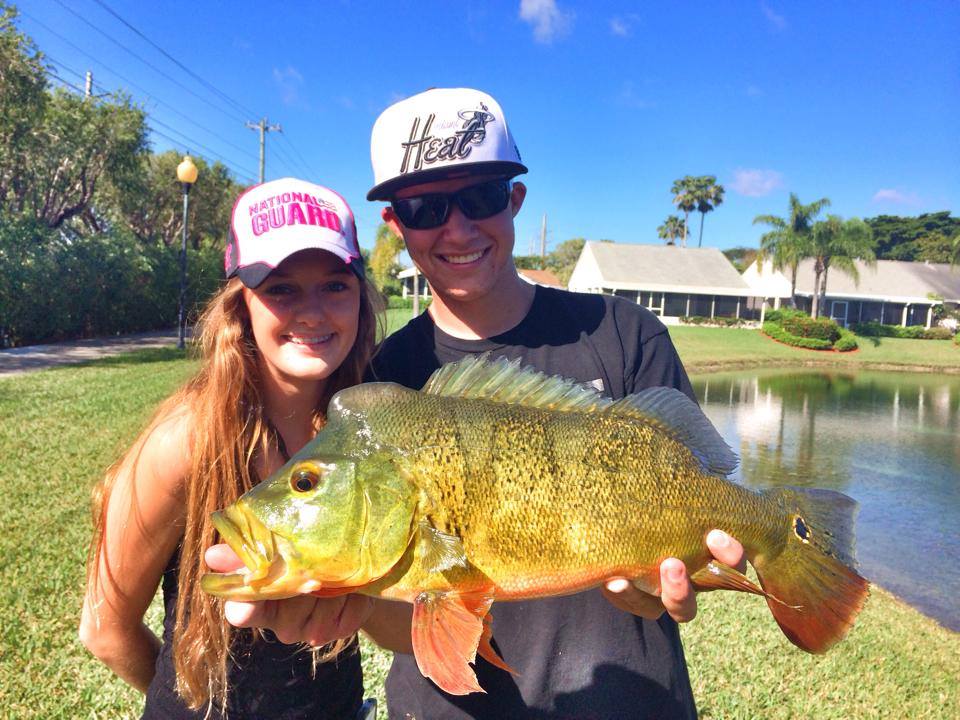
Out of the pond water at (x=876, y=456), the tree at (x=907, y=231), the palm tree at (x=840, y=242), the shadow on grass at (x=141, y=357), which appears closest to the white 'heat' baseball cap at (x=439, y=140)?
the pond water at (x=876, y=456)

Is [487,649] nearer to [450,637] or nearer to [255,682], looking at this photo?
[450,637]

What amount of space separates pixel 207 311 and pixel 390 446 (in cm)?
127

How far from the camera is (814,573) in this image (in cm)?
198

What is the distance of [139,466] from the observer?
Answer: 6.73 ft

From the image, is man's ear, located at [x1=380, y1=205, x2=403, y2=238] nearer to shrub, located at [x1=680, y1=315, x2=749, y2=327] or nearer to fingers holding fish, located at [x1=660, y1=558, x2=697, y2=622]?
fingers holding fish, located at [x1=660, y1=558, x2=697, y2=622]

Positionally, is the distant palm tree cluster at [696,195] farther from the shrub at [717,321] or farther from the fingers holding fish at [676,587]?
the fingers holding fish at [676,587]

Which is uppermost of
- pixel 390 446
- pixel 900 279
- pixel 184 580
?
pixel 900 279

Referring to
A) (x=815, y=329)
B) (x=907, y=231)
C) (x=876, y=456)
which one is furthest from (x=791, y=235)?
(x=907, y=231)

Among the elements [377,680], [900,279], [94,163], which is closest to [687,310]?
[900,279]

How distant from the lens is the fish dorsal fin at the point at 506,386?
1.86 metres

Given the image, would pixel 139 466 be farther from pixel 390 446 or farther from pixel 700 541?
pixel 700 541

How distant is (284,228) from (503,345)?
2.93ft

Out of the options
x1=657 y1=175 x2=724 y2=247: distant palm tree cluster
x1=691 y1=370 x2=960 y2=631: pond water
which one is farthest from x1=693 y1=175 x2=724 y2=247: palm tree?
x1=691 y1=370 x2=960 y2=631: pond water

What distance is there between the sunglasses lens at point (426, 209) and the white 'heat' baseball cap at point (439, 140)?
0.24 ft
